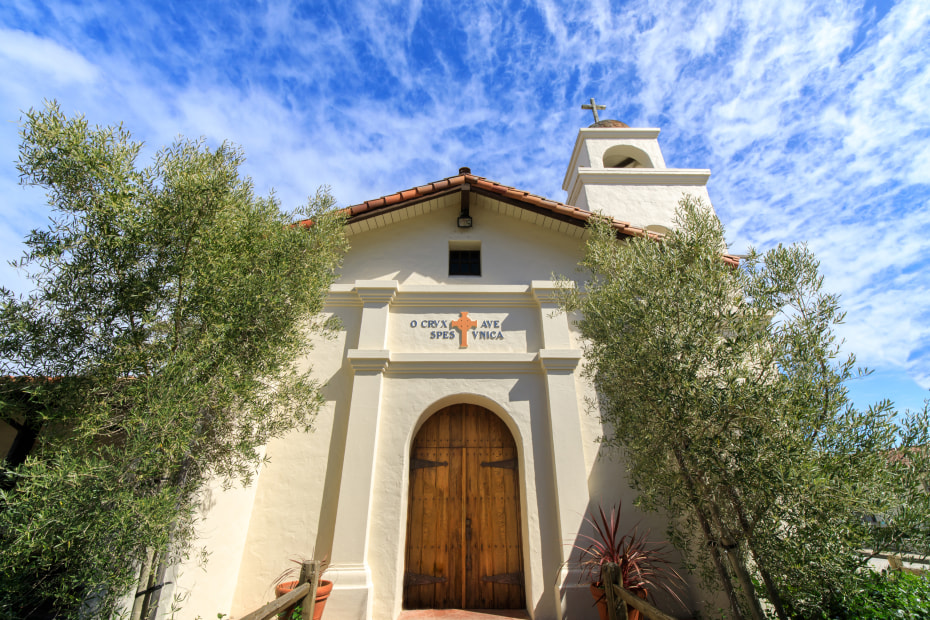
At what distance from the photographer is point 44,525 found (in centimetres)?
294

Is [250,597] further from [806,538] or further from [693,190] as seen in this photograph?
[693,190]

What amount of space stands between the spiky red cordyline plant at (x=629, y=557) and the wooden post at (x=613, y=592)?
24.5 inches

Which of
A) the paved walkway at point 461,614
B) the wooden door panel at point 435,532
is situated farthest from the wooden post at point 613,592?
the wooden door panel at point 435,532

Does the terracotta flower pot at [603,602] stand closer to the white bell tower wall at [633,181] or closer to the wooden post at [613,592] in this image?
the wooden post at [613,592]

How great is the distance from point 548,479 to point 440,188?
223 inches

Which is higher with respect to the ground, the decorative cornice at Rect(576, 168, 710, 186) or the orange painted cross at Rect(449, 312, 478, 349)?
the decorative cornice at Rect(576, 168, 710, 186)

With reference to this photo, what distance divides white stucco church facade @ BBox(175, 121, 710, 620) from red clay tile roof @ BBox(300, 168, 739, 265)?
0.04 m

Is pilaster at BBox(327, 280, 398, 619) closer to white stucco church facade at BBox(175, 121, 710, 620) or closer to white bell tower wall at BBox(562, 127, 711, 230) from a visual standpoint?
white stucco church facade at BBox(175, 121, 710, 620)

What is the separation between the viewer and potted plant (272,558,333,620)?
16.5 ft

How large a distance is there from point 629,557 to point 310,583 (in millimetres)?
3807

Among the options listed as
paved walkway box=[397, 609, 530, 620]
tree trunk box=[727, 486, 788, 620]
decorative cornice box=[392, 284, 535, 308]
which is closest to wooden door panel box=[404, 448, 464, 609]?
paved walkway box=[397, 609, 530, 620]

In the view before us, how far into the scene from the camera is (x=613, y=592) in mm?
4453

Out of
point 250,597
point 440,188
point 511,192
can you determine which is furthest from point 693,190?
Answer: point 250,597

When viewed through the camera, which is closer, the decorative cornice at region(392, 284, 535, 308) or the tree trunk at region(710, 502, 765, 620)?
the tree trunk at region(710, 502, 765, 620)
